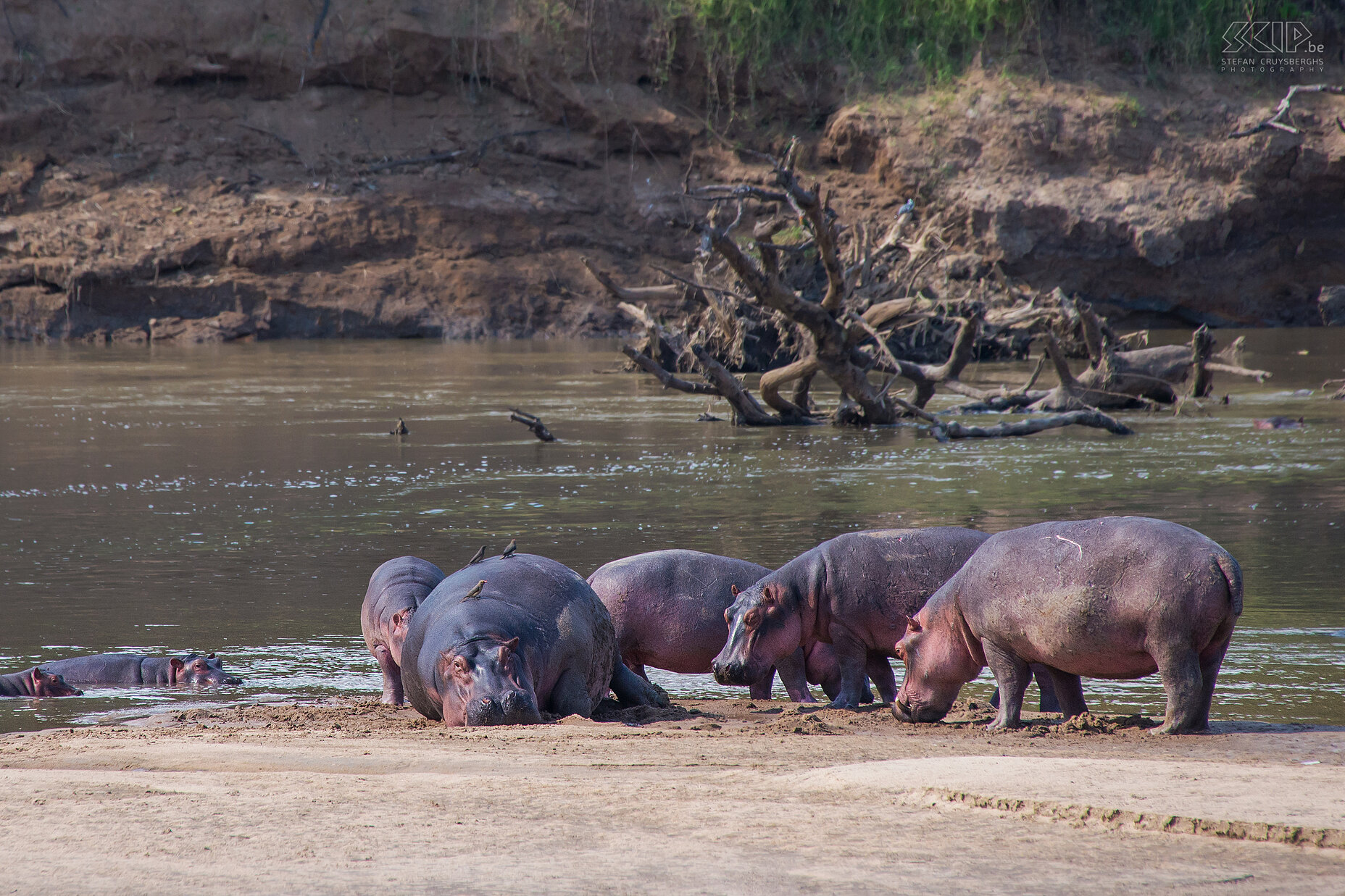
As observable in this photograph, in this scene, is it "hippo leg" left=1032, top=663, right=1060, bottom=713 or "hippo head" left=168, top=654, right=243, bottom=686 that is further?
"hippo head" left=168, top=654, right=243, bottom=686

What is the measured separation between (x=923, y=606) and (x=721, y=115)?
3479cm

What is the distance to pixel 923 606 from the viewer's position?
19.4 ft

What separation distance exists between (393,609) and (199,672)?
910mm

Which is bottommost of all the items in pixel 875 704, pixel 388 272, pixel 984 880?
pixel 875 704

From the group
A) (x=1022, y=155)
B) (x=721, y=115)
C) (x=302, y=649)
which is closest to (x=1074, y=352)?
(x=1022, y=155)

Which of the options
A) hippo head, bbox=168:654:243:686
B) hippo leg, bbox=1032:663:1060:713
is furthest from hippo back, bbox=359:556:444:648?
hippo leg, bbox=1032:663:1060:713

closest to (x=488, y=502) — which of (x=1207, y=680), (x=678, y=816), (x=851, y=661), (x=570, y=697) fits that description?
(x=851, y=661)

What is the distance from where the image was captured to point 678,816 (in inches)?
150

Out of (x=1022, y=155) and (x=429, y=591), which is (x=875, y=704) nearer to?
(x=429, y=591)

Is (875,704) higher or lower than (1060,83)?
lower

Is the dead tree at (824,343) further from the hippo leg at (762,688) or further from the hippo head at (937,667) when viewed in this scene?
the hippo head at (937,667)

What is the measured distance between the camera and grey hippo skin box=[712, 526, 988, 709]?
6.34 m

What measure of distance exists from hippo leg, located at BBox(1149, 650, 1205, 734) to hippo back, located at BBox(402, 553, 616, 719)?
2323mm

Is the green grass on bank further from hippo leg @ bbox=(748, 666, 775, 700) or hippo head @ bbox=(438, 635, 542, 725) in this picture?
hippo head @ bbox=(438, 635, 542, 725)
